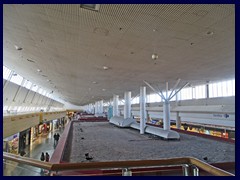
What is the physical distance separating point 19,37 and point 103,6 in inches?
129

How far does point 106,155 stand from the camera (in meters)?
6.89

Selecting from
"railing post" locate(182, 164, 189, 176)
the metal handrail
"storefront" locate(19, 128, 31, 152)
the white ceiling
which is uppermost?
the white ceiling

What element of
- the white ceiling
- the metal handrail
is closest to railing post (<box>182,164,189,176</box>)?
the metal handrail

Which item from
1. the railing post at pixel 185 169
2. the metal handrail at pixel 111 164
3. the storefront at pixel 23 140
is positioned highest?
the metal handrail at pixel 111 164

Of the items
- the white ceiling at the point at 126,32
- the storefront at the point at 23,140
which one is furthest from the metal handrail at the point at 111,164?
the storefront at the point at 23,140

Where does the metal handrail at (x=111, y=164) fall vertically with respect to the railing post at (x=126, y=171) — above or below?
above

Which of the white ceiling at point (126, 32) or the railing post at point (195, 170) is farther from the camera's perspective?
the white ceiling at point (126, 32)

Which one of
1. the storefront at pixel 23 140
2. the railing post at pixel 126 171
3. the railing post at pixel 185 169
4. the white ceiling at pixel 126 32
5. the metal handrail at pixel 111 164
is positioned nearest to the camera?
the metal handrail at pixel 111 164

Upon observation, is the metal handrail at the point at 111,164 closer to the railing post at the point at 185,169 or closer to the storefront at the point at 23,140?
the railing post at the point at 185,169

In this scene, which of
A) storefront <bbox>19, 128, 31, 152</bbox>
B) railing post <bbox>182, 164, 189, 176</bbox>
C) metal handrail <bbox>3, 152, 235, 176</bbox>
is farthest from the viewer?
storefront <bbox>19, 128, 31, 152</bbox>

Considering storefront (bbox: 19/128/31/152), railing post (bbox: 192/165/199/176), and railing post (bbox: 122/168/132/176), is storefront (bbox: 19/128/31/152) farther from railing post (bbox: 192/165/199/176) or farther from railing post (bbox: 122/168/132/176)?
railing post (bbox: 192/165/199/176)

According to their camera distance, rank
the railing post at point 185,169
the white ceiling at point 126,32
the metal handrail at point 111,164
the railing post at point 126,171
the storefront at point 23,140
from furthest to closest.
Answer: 1. the storefront at point 23,140
2. the white ceiling at point 126,32
3. the railing post at point 185,169
4. the railing post at point 126,171
5. the metal handrail at point 111,164

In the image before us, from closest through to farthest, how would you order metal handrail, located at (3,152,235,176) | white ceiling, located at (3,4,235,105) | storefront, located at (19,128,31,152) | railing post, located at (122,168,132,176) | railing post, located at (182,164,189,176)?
metal handrail, located at (3,152,235,176), railing post, located at (122,168,132,176), railing post, located at (182,164,189,176), white ceiling, located at (3,4,235,105), storefront, located at (19,128,31,152)
